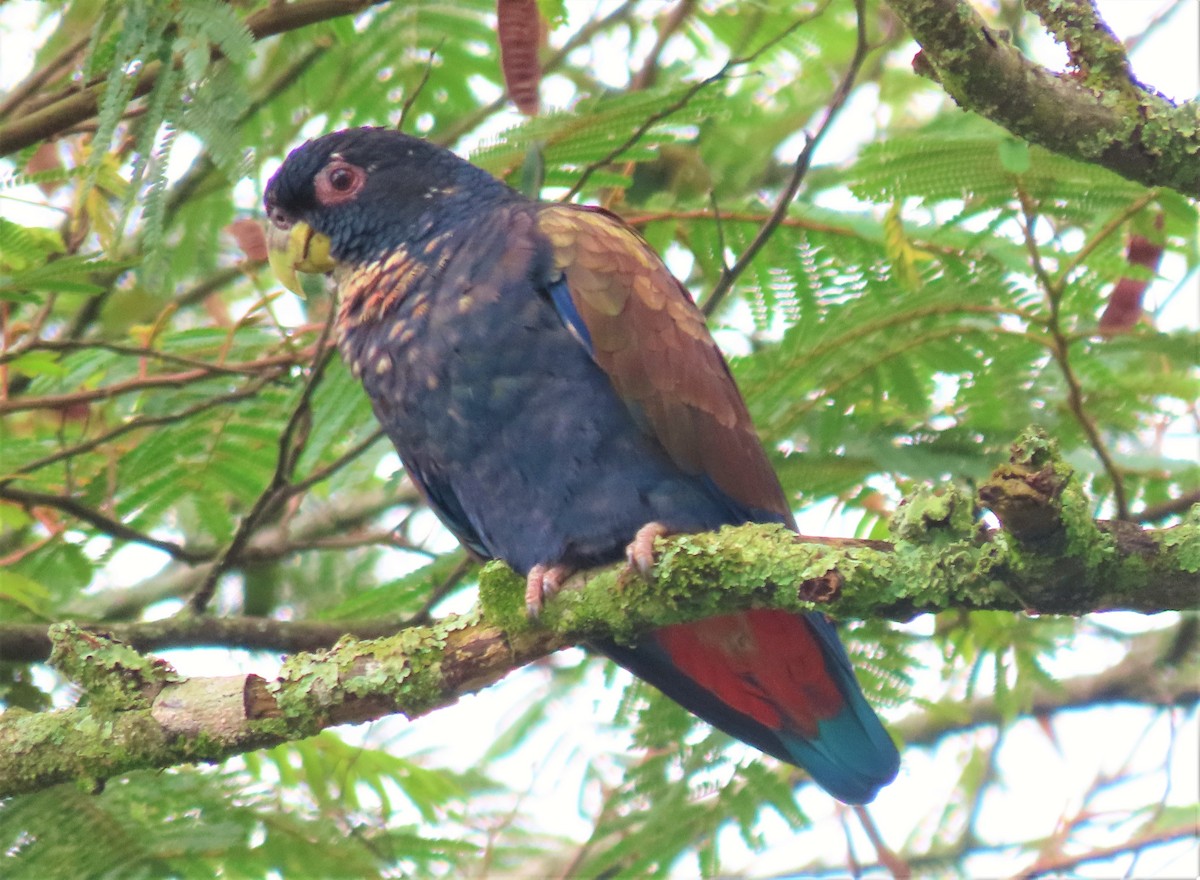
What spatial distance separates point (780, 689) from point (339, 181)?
1.94 metres

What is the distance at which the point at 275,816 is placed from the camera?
12.1ft

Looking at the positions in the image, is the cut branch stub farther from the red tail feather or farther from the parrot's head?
the parrot's head

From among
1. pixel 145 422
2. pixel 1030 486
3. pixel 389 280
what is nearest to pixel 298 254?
pixel 389 280

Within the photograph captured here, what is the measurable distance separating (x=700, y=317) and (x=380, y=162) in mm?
1074

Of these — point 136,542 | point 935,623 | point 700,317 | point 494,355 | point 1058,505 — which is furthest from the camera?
point 935,623

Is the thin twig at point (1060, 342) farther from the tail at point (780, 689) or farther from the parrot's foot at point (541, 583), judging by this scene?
the parrot's foot at point (541, 583)

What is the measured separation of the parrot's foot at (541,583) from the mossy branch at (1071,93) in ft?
4.40

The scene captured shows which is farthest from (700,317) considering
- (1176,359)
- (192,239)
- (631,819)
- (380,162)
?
(192,239)

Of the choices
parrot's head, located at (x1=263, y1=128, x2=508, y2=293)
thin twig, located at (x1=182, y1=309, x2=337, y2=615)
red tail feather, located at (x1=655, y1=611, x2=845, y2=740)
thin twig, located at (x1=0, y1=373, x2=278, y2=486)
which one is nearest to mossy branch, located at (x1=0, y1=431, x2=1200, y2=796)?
red tail feather, located at (x1=655, y1=611, x2=845, y2=740)

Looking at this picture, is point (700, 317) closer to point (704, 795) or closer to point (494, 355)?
point (494, 355)

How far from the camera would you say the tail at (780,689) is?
362 cm

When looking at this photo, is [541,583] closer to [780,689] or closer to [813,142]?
[780,689]

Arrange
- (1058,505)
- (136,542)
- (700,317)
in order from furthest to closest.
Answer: (136,542) < (700,317) < (1058,505)

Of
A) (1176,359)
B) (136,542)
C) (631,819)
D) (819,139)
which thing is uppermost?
(819,139)
